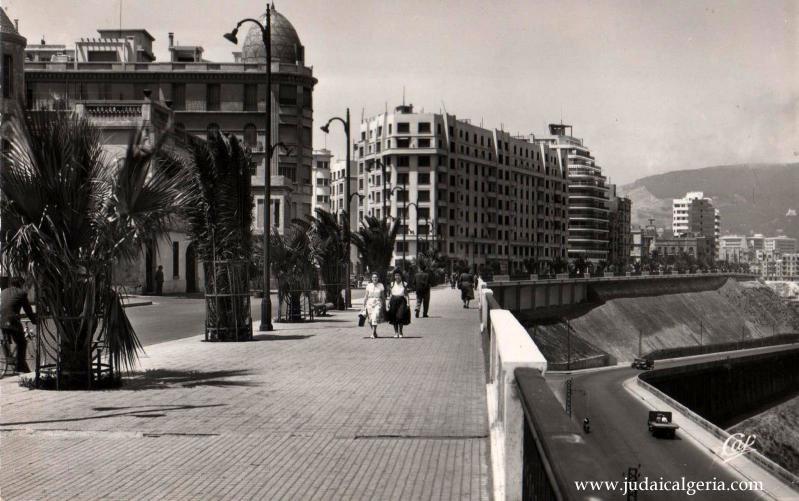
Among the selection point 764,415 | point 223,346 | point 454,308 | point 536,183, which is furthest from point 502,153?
point 223,346

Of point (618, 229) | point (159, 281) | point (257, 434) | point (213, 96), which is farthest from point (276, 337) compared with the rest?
point (618, 229)

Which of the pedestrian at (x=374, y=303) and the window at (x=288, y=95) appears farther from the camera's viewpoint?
the window at (x=288, y=95)

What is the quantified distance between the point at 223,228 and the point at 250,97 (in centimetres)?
5736

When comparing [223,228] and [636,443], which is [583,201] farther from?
[223,228]

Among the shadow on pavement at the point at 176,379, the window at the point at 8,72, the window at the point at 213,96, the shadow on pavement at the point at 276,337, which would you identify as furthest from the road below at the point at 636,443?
the window at the point at 213,96

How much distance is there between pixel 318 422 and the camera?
888cm

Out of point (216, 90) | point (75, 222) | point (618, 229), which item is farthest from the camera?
point (618, 229)

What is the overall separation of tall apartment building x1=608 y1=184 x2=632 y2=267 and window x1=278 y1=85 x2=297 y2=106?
352ft

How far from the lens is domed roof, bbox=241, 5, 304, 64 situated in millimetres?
77050

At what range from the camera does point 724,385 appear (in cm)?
8838

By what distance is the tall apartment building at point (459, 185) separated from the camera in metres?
112

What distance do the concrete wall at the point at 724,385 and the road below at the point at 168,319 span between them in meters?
50.5

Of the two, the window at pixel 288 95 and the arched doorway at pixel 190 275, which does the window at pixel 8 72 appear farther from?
the window at pixel 288 95

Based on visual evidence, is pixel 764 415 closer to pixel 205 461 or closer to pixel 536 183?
pixel 536 183
